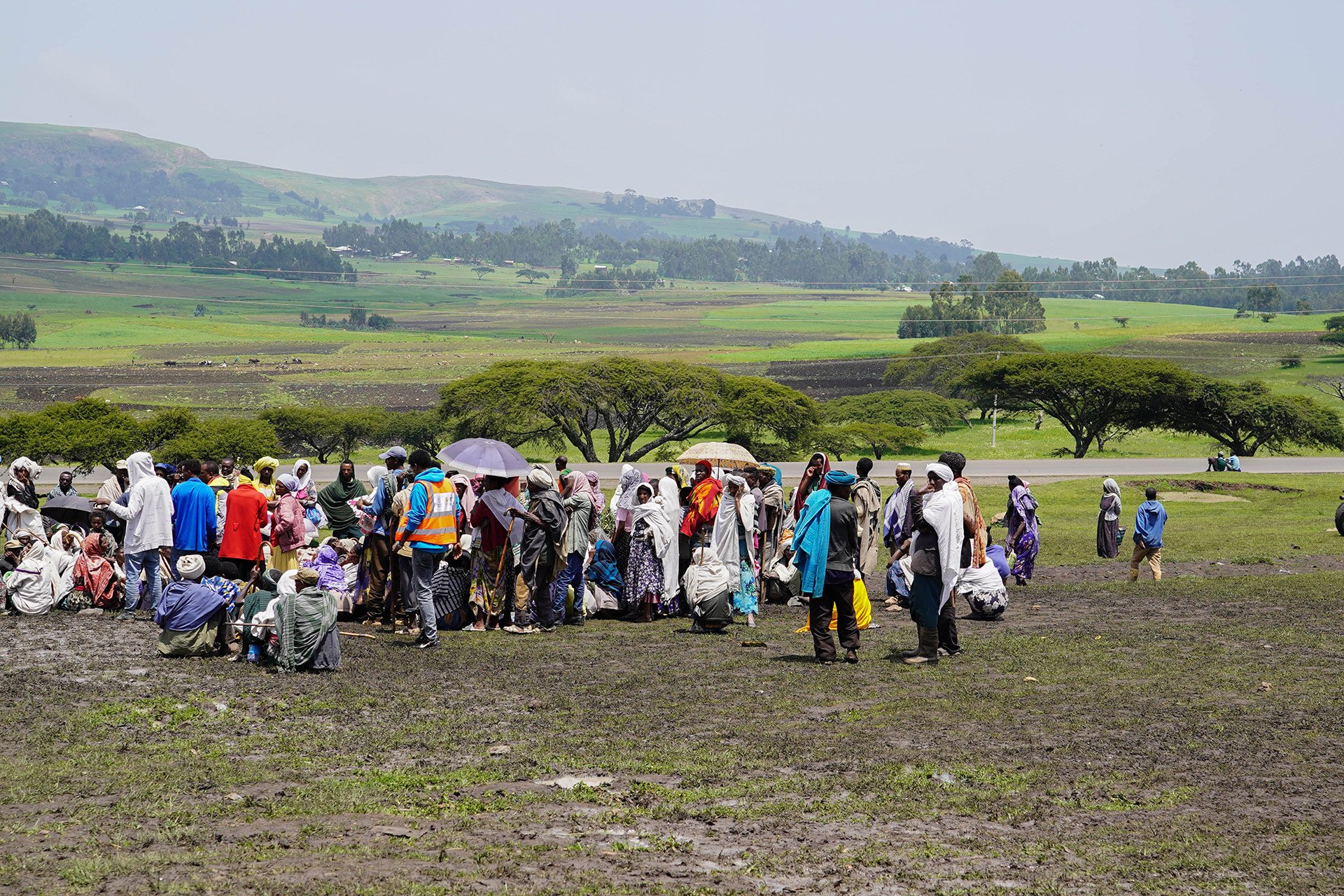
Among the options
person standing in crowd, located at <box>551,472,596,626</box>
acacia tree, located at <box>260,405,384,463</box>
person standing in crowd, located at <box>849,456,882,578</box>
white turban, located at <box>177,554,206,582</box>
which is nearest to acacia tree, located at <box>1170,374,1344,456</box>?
acacia tree, located at <box>260,405,384,463</box>

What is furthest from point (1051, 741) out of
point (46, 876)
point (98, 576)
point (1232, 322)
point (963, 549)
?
point (1232, 322)

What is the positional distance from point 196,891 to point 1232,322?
165m

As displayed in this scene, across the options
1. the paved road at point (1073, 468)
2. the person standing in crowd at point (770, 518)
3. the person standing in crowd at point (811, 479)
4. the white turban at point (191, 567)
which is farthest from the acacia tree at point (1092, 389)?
the white turban at point (191, 567)

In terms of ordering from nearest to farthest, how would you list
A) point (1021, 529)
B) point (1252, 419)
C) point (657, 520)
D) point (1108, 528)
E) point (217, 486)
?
point (657, 520)
point (217, 486)
point (1021, 529)
point (1108, 528)
point (1252, 419)

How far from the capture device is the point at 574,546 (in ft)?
43.0

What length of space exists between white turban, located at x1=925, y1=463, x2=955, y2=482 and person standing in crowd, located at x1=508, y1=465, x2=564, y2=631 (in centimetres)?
372

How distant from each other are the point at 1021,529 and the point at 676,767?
31.1ft

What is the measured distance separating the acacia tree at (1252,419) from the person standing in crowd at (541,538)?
48.1 meters

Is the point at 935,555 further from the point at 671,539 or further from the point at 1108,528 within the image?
the point at 1108,528

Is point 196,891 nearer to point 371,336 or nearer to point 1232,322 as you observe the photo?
point 371,336

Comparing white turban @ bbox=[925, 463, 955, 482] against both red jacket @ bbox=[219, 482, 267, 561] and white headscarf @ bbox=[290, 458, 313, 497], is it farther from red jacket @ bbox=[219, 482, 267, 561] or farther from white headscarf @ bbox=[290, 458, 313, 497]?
white headscarf @ bbox=[290, 458, 313, 497]

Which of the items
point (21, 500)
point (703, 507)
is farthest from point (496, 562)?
point (21, 500)

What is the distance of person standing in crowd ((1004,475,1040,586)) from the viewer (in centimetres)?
1546

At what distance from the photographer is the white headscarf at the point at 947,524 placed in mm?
10711
